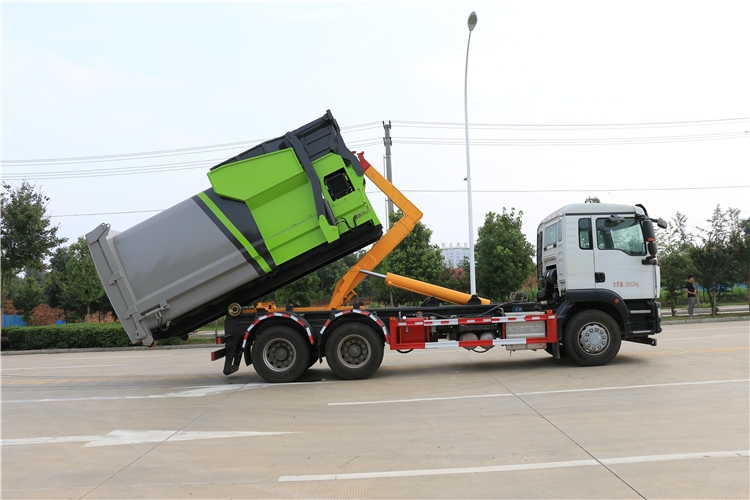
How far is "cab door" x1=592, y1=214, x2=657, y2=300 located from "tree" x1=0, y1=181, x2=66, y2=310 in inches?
859

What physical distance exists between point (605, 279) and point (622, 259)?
514 mm

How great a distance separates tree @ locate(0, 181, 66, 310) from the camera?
2328 centimetres

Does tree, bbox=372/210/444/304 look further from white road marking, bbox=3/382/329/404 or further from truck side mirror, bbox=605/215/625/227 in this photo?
white road marking, bbox=3/382/329/404

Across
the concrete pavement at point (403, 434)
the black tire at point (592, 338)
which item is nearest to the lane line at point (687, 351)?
the concrete pavement at point (403, 434)

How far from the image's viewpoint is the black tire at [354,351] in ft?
34.3

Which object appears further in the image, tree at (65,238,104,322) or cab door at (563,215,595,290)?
tree at (65,238,104,322)

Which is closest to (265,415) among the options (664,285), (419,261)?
(419,261)

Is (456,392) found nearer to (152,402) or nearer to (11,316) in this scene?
(152,402)

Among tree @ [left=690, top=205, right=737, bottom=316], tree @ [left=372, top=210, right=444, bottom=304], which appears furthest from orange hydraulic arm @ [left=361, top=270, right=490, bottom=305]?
tree @ [left=690, top=205, right=737, bottom=316]

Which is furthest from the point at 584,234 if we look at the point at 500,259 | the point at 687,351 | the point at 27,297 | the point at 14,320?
the point at 27,297

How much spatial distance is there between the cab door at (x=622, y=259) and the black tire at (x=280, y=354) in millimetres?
5648

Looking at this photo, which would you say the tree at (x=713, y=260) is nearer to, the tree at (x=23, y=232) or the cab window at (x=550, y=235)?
the cab window at (x=550, y=235)

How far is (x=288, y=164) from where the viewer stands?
1012 centimetres

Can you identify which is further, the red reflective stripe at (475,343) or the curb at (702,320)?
the curb at (702,320)
